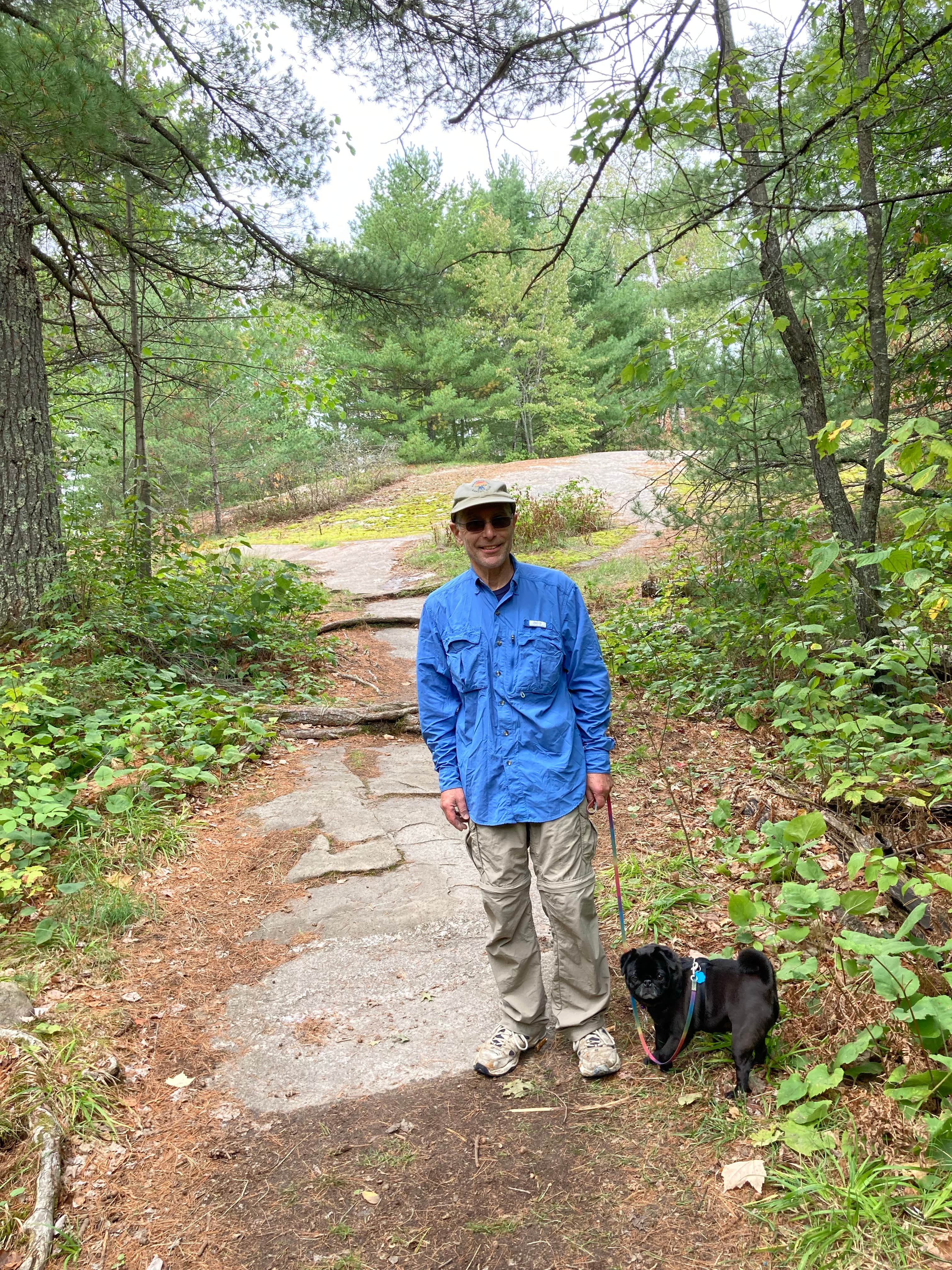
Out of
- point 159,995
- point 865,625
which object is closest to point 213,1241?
point 159,995

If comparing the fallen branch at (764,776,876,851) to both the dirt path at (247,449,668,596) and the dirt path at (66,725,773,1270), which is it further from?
the dirt path at (247,449,668,596)

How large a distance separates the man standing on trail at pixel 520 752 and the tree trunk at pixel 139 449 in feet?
17.4

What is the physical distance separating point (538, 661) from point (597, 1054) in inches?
53.5

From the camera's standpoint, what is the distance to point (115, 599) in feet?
22.0

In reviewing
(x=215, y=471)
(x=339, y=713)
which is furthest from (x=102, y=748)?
(x=215, y=471)

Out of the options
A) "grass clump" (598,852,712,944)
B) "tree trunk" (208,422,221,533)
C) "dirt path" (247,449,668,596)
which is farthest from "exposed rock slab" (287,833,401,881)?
"tree trunk" (208,422,221,533)

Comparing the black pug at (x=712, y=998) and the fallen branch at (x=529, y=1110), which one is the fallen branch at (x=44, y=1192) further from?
the black pug at (x=712, y=998)

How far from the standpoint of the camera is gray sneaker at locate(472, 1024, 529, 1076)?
9.21 feet

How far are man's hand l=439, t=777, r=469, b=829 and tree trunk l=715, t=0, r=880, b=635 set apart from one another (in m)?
3.03

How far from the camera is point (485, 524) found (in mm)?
2709

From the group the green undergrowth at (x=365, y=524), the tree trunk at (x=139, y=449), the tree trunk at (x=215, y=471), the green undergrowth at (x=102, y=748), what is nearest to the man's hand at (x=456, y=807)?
the green undergrowth at (x=102, y=748)

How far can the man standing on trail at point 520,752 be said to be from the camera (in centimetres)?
270

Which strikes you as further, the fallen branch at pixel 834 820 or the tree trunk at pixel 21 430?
the tree trunk at pixel 21 430

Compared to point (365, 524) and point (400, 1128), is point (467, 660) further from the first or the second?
point (365, 524)
